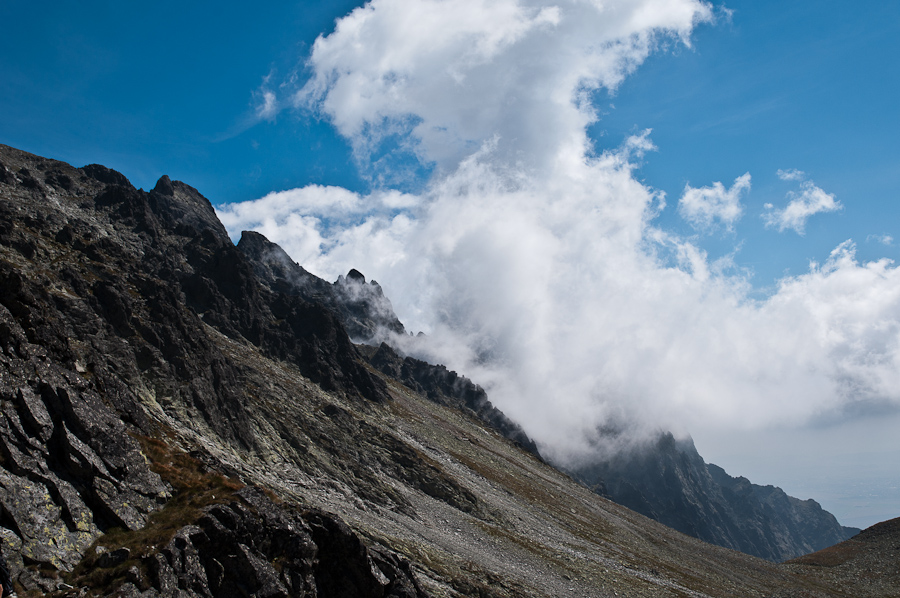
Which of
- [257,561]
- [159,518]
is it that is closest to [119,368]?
[159,518]

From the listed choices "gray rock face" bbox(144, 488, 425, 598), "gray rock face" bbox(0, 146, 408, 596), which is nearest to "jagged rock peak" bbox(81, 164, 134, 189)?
"gray rock face" bbox(0, 146, 408, 596)

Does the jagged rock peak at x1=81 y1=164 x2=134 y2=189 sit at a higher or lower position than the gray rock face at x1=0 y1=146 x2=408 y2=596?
higher

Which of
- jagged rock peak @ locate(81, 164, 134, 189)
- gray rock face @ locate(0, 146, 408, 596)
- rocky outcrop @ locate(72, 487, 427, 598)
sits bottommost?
rocky outcrop @ locate(72, 487, 427, 598)

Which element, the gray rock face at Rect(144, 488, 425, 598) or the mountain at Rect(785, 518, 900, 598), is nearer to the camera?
the gray rock face at Rect(144, 488, 425, 598)

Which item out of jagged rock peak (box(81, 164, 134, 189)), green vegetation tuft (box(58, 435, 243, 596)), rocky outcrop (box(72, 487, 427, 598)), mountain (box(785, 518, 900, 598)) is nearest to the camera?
green vegetation tuft (box(58, 435, 243, 596))

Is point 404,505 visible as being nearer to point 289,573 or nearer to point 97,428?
point 289,573

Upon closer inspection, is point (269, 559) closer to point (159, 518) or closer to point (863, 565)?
point (159, 518)

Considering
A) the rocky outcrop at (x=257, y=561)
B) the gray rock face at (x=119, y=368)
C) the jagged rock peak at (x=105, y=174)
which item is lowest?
the rocky outcrop at (x=257, y=561)

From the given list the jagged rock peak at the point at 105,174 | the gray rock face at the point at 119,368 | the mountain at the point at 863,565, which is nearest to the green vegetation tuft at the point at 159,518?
the gray rock face at the point at 119,368

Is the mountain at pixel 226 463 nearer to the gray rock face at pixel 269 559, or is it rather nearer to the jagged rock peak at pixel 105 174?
the gray rock face at pixel 269 559

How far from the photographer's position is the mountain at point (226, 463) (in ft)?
87.0

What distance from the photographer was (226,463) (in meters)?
53.6

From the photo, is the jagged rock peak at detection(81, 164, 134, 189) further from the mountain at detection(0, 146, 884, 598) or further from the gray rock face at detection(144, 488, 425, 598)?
the gray rock face at detection(144, 488, 425, 598)

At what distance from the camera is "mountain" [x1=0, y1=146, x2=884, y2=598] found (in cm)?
2652
